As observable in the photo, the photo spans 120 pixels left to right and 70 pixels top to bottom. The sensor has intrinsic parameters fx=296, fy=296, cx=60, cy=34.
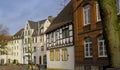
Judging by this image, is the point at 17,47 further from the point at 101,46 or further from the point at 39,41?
the point at 101,46

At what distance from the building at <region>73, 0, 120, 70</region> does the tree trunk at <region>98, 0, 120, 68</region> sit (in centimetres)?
2072

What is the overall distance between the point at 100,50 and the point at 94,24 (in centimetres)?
300

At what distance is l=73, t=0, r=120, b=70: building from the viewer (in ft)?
101

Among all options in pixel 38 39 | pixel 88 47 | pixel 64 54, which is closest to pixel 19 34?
pixel 38 39

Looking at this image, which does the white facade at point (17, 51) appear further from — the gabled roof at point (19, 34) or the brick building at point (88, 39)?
the brick building at point (88, 39)

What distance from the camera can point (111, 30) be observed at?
836cm

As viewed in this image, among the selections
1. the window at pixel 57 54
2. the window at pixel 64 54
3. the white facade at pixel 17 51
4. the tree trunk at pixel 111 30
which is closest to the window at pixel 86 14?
the window at pixel 64 54

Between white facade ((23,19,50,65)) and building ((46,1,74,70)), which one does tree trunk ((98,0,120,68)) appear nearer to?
building ((46,1,74,70))

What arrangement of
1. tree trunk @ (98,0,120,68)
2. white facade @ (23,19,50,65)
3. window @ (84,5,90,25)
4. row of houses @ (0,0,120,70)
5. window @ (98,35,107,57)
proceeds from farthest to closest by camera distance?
white facade @ (23,19,50,65)
window @ (84,5,90,25)
row of houses @ (0,0,120,70)
window @ (98,35,107,57)
tree trunk @ (98,0,120,68)

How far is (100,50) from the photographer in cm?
3084

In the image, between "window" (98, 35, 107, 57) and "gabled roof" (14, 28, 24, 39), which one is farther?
"gabled roof" (14, 28, 24, 39)

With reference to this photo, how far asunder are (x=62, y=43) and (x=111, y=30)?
3512 centimetres

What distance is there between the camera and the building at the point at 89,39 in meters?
30.7

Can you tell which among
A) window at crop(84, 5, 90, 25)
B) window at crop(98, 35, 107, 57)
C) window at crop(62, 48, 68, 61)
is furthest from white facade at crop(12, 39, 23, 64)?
window at crop(98, 35, 107, 57)
